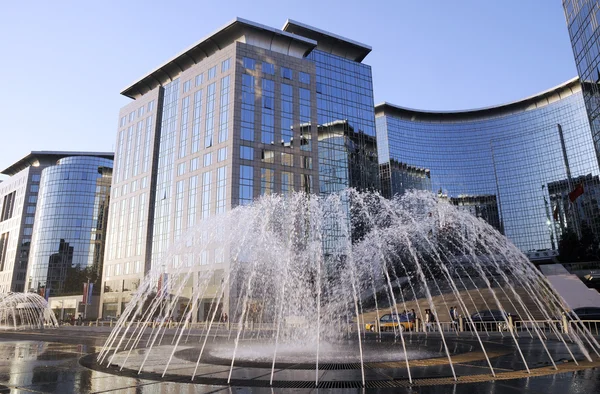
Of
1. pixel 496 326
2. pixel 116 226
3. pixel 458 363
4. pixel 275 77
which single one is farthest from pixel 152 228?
pixel 458 363

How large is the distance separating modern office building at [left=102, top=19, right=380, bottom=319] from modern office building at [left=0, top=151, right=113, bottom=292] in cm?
3393

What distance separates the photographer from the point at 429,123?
126 m

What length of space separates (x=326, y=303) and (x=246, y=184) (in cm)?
2297

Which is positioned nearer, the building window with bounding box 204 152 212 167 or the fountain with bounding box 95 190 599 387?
the fountain with bounding box 95 190 599 387

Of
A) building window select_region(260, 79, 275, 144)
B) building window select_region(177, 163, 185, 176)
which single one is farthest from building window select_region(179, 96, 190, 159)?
building window select_region(260, 79, 275, 144)

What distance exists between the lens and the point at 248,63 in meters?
62.5

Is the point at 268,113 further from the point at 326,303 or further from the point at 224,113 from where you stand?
the point at 326,303

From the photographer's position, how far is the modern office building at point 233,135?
59.5 m

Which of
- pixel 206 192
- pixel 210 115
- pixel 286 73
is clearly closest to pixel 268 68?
pixel 286 73

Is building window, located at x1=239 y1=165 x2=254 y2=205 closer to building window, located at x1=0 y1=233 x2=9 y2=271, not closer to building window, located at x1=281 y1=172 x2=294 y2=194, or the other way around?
Answer: building window, located at x1=281 y1=172 x2=294 y2=194

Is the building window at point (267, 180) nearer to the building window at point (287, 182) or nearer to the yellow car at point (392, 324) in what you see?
the building window at point (287, 182)

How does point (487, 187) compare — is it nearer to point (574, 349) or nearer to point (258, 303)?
point (258, 303)

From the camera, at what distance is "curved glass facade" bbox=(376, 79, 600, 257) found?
10800cm

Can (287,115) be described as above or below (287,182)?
above
